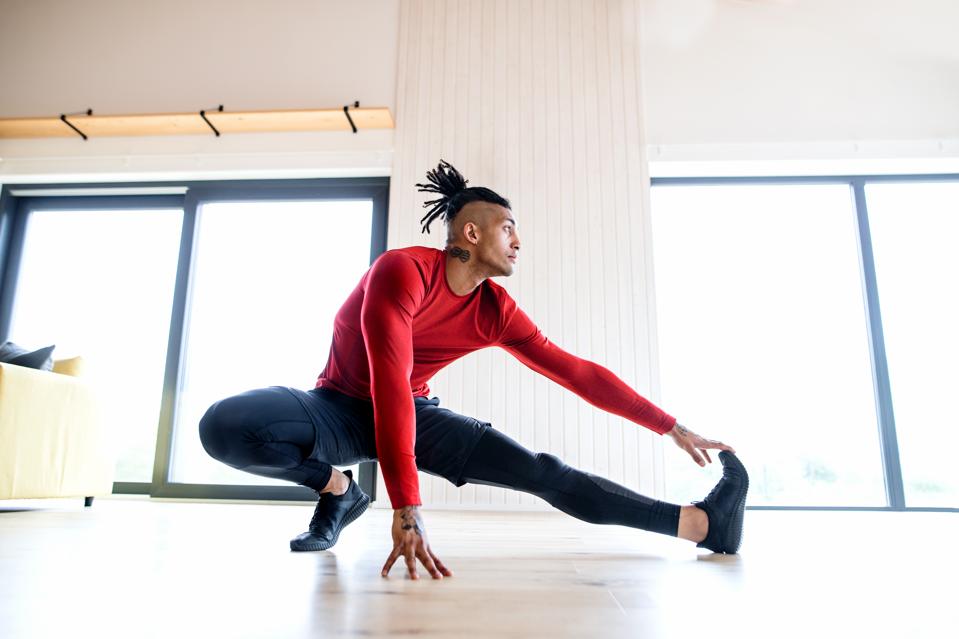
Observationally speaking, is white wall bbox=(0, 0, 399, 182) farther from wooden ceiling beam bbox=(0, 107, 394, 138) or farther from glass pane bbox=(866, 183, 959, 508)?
glass pane bbox=(866, 183, 959, 508)

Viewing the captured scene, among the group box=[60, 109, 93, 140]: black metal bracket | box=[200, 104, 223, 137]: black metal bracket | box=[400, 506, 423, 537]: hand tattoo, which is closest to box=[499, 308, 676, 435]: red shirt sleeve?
box=[400, 506, 423, 537]: hand tattoo

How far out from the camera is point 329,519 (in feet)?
5.11

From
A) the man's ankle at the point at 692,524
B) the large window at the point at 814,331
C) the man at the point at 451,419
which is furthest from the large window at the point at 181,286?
the man's ankle at the point at 692,524

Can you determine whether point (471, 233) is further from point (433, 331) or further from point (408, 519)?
point (408, 519)

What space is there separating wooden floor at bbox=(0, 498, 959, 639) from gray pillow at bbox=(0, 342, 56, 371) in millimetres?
976

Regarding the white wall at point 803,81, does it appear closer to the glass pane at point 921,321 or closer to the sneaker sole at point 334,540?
the glass pane at point 921,321

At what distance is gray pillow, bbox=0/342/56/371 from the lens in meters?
2.61

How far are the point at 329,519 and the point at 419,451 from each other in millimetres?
300

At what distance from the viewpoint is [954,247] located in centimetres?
358

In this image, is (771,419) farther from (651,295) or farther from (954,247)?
(954,247)

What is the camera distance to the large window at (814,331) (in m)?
3.28

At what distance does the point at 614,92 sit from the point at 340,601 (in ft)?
11.2

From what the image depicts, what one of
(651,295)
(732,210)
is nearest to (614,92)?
(732,210)

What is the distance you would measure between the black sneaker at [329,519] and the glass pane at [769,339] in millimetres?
2159
